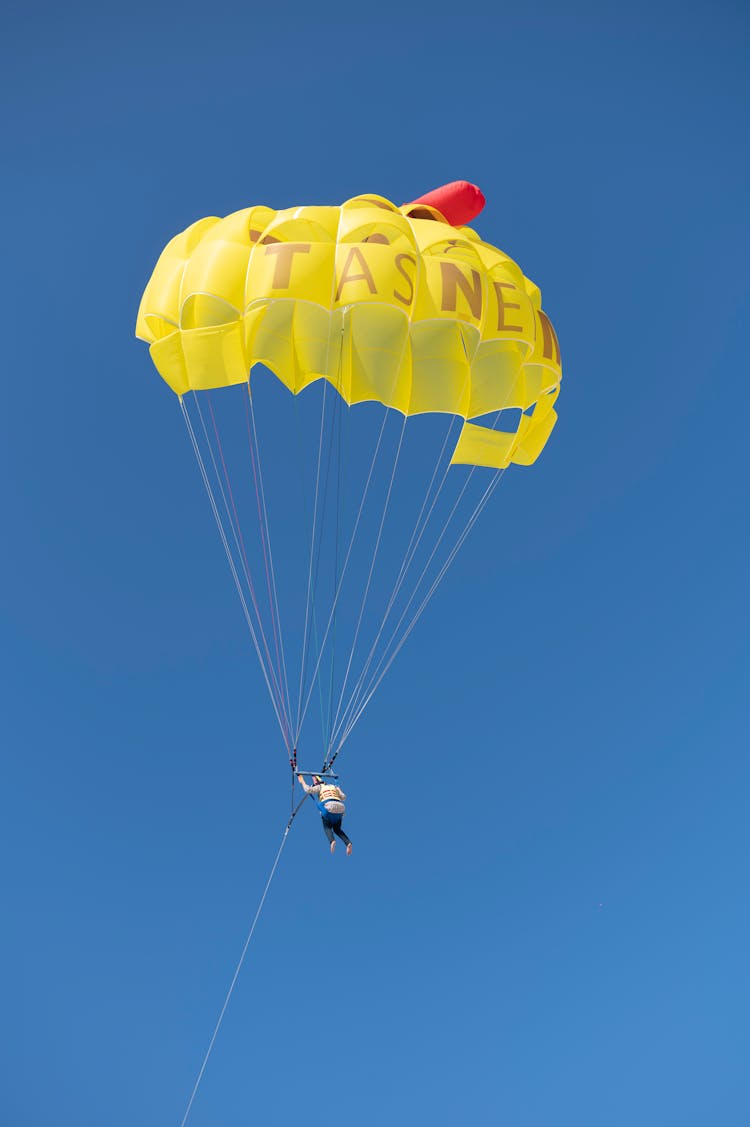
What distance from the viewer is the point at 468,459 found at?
1122cm

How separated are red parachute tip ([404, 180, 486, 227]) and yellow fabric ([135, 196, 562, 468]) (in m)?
0.75

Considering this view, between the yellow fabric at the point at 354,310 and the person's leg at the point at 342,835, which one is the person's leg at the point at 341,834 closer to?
the person's leg at the point at 342,835

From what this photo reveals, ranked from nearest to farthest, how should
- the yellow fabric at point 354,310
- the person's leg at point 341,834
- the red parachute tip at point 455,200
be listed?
1. the yellow fabric at point 354,310
2. the person's leg at point 341,834
3. the red parachute tip at point 455,200

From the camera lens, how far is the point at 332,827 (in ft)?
31.1

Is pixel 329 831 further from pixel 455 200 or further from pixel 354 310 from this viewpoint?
pixel 455 200

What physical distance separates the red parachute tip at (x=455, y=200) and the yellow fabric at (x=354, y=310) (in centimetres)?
75

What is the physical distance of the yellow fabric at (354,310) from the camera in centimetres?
938

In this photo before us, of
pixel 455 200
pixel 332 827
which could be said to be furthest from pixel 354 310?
pixel 332 827

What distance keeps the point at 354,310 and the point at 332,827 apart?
651 cm

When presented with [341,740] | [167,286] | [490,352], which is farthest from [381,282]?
[341,740]

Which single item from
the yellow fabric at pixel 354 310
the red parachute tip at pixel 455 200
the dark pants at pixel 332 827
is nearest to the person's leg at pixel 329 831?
the dark pants at pixel 332 827

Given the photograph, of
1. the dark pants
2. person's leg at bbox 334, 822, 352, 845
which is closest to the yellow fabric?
the dark pants

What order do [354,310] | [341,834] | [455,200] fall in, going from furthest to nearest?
[455,200] < [341,834] < [354,310]

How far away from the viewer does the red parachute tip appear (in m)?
10.9
